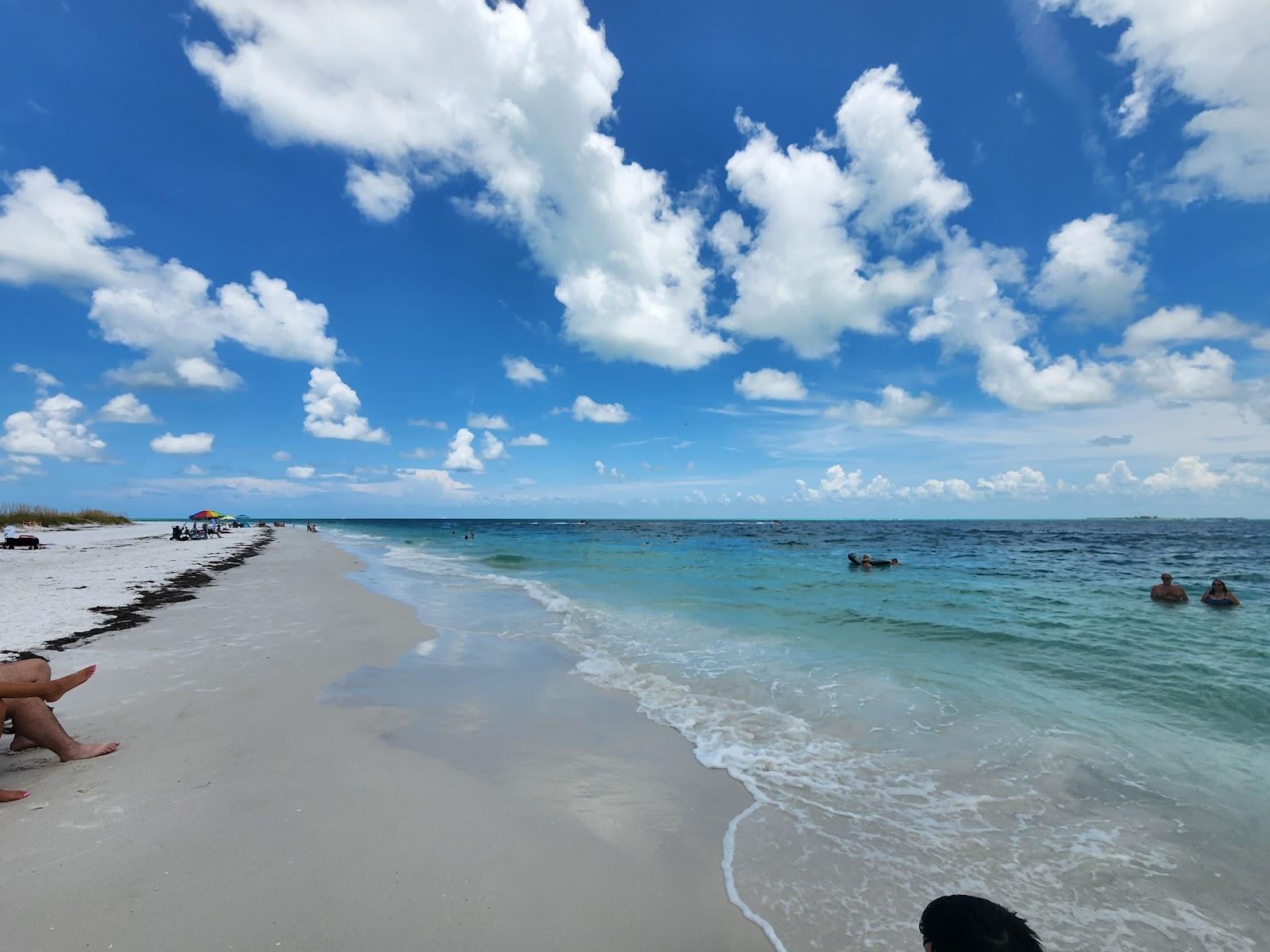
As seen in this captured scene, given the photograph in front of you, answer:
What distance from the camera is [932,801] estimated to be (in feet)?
18.8

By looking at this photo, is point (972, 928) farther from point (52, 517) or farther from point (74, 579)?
point (52, 517)

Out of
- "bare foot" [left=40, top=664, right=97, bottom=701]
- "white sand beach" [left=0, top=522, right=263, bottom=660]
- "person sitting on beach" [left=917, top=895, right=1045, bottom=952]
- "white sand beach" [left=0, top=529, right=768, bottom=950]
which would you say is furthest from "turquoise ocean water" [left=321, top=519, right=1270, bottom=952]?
"white sand beach" [left=0, top=522, right=263, bottom=660]

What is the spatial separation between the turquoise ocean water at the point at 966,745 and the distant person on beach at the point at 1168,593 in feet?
1.95

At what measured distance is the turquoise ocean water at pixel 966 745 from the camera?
423cm

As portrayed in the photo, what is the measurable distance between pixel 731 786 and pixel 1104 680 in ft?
28.4

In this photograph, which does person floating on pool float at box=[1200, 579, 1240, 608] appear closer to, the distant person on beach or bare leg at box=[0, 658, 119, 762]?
the distant person on beach

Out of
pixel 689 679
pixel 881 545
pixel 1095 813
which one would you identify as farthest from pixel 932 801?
pixel 881 545

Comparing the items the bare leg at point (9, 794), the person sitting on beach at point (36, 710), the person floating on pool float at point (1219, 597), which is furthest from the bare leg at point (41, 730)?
the person floating on pool float at point (1219, 597)

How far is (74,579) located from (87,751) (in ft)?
64.3

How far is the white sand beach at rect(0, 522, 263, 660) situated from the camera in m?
11.3

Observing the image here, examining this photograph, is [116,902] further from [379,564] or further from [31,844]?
[379,564]

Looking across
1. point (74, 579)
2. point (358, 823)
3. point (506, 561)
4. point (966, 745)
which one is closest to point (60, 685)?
point (358, 823)

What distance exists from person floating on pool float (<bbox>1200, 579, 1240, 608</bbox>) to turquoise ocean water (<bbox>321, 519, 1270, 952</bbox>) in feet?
1.16

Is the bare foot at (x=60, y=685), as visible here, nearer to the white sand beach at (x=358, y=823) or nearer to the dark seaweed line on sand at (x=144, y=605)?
the white sand beach at (x=358, y=823)
